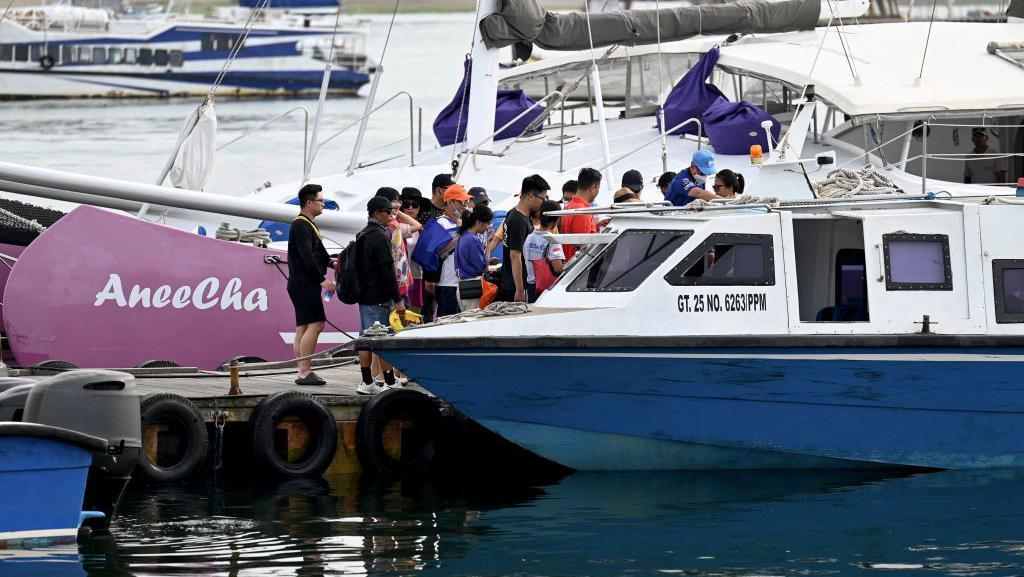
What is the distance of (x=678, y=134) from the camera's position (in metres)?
21.0

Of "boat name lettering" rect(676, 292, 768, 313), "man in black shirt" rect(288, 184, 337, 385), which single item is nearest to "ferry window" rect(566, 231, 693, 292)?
"boat name lettering" rect(676, 292, 768, 313)

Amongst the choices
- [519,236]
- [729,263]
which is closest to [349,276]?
[519,236]

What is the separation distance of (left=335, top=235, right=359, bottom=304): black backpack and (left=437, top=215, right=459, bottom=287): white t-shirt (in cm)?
112

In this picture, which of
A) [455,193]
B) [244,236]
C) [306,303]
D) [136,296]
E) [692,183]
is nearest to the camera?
[306,303]

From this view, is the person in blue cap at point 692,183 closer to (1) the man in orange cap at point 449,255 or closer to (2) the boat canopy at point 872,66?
(1) the man in orange cap at point 449,255

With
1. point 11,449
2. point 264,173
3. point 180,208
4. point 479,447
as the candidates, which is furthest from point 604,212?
point 264,173

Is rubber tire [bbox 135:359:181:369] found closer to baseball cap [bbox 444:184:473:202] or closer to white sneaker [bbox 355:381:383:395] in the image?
white sneaker [bbox 355:381:383:395]

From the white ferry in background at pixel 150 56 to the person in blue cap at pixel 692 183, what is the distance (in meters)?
57.5

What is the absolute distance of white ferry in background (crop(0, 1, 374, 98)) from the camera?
72.5m

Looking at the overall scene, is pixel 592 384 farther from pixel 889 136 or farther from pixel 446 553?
pixel 889 136

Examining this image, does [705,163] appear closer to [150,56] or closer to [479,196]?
[479,196]

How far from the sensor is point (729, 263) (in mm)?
13148

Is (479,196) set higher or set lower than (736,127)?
lower

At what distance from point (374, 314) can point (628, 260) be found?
89.6 inches
